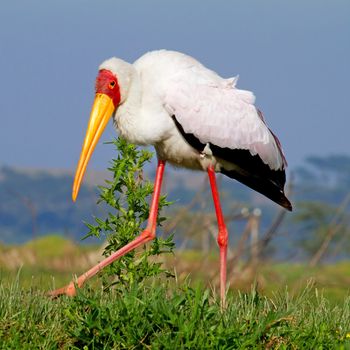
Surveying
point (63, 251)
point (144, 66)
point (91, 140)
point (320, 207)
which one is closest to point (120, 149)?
point (91, 140)

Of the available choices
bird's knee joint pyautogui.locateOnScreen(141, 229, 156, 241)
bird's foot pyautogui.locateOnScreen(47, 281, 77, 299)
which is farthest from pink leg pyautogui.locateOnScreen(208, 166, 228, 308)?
bird's foot pyautogui.locateOnScreen(47, 281, 77, 299)

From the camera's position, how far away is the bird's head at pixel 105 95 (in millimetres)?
6613

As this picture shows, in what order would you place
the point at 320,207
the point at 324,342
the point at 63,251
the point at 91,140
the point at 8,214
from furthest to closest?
the point at 8,214 < the point at 320,207 < the point at 63,251 < the point at 91,140 < the point at 324,342

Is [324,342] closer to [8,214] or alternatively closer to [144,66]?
[144,66]

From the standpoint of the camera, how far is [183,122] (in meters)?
6.91

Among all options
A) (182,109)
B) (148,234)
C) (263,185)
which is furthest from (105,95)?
(263,185)

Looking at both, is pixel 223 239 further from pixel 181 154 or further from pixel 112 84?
pixel 112 84

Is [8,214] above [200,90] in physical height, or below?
below

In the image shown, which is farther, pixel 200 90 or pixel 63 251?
pixel 63 251

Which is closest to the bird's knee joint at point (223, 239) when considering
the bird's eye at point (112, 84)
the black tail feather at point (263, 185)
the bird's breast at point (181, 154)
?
the black tail feather at point (263, 185)

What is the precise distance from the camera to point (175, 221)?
32.5ft

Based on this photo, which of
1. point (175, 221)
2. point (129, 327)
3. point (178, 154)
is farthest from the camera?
point (175, 221)

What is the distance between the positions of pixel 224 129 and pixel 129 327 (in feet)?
7.35

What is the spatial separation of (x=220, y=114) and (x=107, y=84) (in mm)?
899
